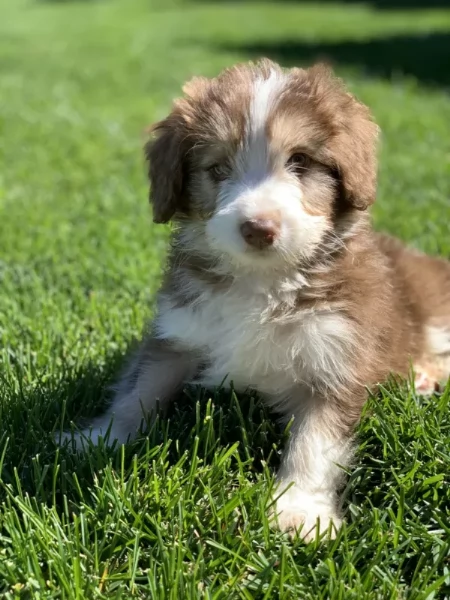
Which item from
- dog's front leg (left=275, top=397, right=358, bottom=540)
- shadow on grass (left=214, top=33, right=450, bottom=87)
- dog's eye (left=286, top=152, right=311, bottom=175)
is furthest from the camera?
shadow on grass (left=214, top=33, right=450, bottom=87)

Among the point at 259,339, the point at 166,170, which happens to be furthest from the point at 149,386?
the point at 166,170

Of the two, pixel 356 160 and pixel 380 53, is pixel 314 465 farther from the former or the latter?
pixel 380 53

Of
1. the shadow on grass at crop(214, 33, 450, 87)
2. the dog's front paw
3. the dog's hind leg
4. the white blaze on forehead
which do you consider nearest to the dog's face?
the white blaze on forehead

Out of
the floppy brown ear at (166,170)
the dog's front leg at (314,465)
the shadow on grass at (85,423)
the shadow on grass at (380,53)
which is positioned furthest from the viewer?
the shadow on grass at (380,53)

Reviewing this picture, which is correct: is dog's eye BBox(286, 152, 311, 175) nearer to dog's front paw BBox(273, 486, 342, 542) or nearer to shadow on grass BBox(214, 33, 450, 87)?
dog's front paw BBox(273, 486, 342, 542)

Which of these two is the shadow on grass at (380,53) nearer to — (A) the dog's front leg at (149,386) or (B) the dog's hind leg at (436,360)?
(B) the dog's hind leg at (436,360)

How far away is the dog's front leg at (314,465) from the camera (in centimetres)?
290

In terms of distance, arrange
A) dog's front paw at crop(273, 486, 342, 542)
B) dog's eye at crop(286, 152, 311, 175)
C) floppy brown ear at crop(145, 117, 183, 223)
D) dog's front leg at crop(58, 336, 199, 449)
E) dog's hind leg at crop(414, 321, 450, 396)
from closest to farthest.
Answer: dog's front paw at crop(273, 486, 342, 542) < dog's eye at crop(286, 152, 311, 175) < floppy brown ear at crop(145, 117, 183, 223) < dog's front leg at crop(58, 336, 199, 449) < dog's hind leg at crop(414, 321, 450, 396)

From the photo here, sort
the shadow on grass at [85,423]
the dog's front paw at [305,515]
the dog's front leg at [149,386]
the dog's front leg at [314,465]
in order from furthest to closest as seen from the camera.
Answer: the dog's front leg at [149,386] < the shadow on grass at [85,423] < the dog's front leg at [314,465] < the dog's front paw at [305,515]

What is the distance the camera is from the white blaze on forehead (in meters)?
3.05

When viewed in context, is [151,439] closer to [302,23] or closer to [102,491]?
[102,491]

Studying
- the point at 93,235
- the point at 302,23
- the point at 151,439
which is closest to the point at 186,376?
the point at 151,439

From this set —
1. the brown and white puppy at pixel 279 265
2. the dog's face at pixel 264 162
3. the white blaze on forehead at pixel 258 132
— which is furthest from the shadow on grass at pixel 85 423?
the white blaze on forehead at pixel 258 132

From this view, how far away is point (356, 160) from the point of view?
320cm
